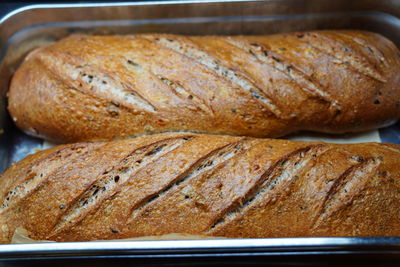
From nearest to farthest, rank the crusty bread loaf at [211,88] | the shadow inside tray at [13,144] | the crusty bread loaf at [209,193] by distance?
the crusty bread loaf at [209,193] → the crusty bread loaf at [211,88] → the shadow inside tray at [13,144]

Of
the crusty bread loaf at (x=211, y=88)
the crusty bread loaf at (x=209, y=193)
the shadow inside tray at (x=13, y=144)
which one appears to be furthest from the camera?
the shadow inside tray at (x=13, y=144)

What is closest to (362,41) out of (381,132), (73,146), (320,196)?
(381,132)

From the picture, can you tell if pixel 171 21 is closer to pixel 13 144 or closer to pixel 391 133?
pixel 13 144

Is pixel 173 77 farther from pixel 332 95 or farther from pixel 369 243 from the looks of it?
pixel 369 243

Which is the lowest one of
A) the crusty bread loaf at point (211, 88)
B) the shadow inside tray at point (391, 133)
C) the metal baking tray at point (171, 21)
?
the shadow inside tray at point (391, 133)

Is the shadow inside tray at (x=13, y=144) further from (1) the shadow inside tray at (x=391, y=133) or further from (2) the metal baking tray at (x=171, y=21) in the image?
(1) the shadow inside tray at (x=391, y=133)

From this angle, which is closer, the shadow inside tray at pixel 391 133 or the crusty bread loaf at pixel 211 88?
the crusty bread loaf at pixel 211 88

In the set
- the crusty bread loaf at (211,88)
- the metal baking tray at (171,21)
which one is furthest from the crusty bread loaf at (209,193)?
the metal baking tray at (171,21)
